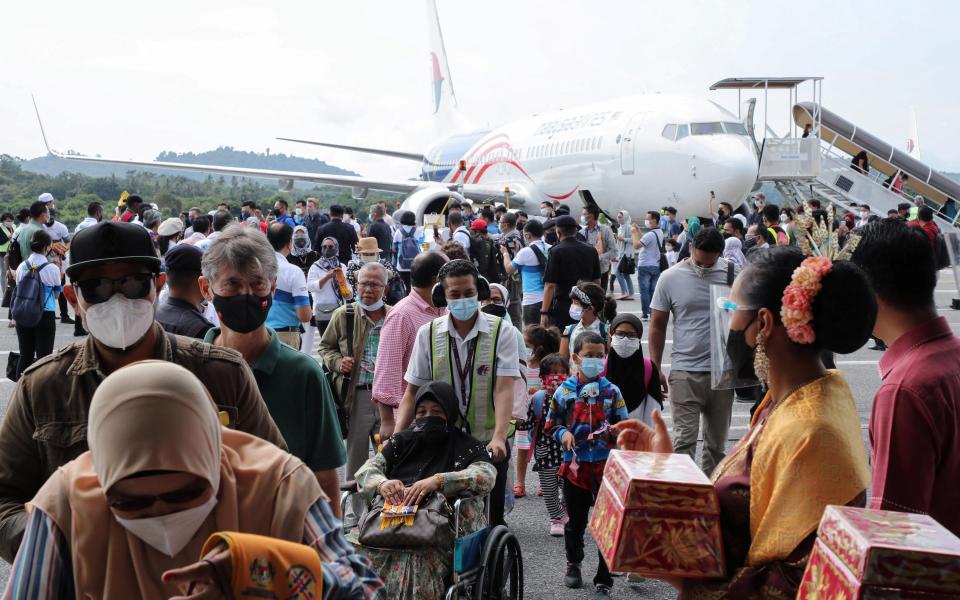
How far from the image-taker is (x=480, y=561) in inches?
164

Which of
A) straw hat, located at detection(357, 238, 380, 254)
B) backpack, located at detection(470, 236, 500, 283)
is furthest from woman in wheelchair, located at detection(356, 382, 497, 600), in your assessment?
backpack, located at detection(470, 236, 500, 283)

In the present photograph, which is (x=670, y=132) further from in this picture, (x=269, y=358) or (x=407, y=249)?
(x=269, y=358)

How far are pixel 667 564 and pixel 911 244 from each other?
1141 millimetres

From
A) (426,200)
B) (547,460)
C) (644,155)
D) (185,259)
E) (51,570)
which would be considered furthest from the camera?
(426,200)

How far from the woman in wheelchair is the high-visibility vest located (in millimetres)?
368

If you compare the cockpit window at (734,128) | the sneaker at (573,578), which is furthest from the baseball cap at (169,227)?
the cockpit window at (734,128)

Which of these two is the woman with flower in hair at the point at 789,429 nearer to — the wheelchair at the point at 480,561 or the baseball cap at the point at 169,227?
the wheelchair at the point at 480,561

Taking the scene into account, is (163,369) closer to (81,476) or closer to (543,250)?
(81,476)

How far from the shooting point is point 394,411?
536 centimetres

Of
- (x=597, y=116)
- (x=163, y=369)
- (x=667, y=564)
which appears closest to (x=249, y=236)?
(x=163, y=369)

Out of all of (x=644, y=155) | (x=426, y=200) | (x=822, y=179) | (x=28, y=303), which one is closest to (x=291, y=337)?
(x=28, y=303)

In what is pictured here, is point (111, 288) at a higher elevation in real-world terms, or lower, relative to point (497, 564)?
higher

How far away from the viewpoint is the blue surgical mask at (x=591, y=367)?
214 inches

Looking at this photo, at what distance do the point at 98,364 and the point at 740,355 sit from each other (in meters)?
1.75
